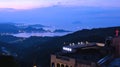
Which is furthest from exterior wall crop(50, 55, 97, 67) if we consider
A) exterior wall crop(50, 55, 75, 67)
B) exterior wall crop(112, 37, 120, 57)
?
exterior wall crop(112, 37, 120, 57)

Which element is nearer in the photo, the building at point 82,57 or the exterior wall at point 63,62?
the building at point 82,57

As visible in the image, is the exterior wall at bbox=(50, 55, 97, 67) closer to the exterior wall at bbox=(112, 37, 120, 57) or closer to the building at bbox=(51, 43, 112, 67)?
the building at bbox=(51, 43, 112, 67)

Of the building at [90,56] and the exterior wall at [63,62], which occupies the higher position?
the building at [90,56]

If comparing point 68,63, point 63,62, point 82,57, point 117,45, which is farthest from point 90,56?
point 117,45

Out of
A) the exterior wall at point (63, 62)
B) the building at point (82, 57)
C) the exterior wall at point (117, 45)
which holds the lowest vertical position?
the exterior wall at point (63, 62)

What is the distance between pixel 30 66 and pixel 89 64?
4622 centimetres

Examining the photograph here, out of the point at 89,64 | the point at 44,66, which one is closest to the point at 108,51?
the point at 89,64

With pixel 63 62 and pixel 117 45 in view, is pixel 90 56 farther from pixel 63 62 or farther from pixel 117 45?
pixel 117 45

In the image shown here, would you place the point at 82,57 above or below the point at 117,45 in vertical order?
below

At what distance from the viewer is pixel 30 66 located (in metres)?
88.1

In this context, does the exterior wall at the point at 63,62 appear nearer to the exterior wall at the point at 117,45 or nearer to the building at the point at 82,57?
the building at the point at 82,57

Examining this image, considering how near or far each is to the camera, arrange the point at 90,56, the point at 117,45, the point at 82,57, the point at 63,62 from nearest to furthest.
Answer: the point at 117,45
the point at 82,57
the point at 90,56
the point at 63,62

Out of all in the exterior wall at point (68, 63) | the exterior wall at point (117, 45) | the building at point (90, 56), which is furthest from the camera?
the exterior wall at point (117, 45)

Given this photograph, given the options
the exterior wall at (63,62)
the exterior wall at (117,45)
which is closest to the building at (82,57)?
the exterior wall at (63,62)
